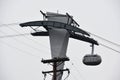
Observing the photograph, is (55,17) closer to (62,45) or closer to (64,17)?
(64,17)

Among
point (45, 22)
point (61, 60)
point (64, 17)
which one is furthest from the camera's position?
point (64, 17)

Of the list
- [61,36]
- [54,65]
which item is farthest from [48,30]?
[54,65]

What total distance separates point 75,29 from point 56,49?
7.55 meters

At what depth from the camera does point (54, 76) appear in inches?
2598

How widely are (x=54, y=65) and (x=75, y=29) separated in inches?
423

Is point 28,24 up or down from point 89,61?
up

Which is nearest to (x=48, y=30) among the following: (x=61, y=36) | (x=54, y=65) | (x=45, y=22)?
(x=61, y=36)

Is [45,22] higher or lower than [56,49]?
higher

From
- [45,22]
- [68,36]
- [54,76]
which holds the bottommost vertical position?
[54,76]

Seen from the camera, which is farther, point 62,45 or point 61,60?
point 62,45

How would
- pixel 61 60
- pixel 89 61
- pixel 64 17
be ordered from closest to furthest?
pixel 61 60 < pixel 89 61 < pixel 64 17

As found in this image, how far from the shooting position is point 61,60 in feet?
215

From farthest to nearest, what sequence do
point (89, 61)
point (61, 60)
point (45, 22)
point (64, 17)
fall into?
point (64, 17), point (89, 61), point (45, 22), point (61, 60)

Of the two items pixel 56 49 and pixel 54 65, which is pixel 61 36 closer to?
pixel 56 49
